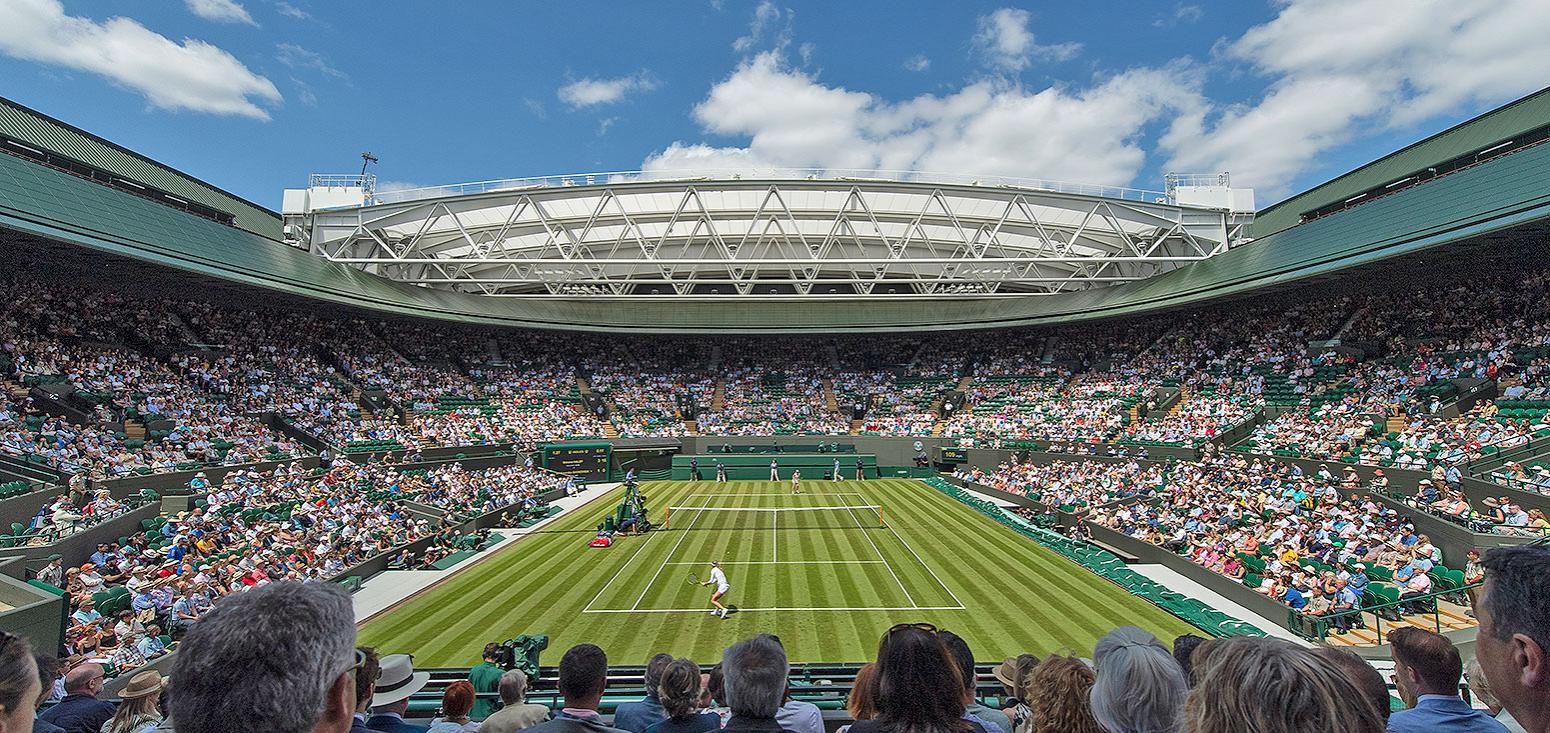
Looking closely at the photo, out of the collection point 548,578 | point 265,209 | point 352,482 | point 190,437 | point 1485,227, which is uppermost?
point 265,209

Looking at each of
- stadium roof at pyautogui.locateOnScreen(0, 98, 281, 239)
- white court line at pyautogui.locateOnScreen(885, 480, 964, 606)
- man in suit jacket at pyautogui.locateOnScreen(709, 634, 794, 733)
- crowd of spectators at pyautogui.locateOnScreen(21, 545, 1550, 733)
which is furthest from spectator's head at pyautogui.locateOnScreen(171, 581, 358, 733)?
stadium roof at pyautogui.locateOnScreen(0, 98, 281, 239)

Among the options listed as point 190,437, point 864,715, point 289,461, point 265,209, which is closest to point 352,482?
point 289,461

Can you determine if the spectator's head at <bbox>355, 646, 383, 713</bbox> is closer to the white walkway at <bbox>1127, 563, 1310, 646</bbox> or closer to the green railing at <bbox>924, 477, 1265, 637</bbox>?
the green railing at <bbox>924, 477, 1265, 637</bbox>

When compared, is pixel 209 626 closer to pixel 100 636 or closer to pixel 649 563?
pixel 100 636

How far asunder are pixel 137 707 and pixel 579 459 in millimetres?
35452

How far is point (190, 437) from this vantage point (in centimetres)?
2372

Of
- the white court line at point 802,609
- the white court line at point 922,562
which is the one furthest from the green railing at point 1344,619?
the white court line at point 922,562

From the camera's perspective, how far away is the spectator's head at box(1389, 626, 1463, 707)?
11.1 feet

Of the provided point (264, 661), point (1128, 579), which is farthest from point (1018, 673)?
point (1128, 579)

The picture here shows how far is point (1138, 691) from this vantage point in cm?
275

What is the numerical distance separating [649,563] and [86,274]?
2620 cm

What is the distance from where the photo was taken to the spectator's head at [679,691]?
406 centimetres

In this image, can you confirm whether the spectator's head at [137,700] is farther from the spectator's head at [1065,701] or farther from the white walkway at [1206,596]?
the white walkway at [1206,596]

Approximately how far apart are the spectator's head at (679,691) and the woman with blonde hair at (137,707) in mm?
2976
